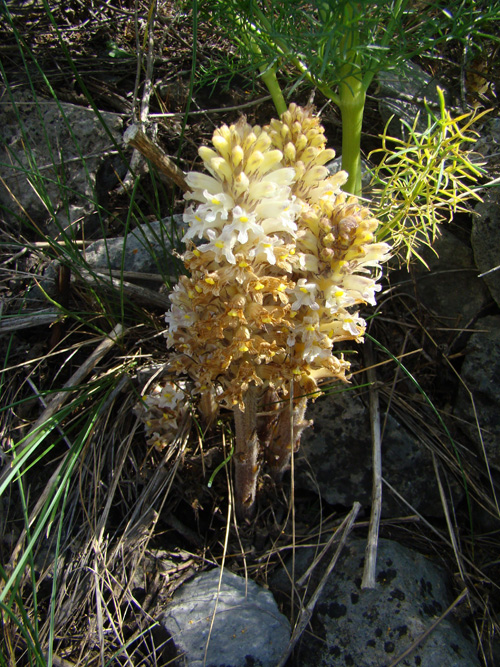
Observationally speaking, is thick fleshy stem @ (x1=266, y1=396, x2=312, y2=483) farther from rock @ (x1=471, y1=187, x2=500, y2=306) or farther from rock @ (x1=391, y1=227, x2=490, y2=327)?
rock @ (x1=471, y1=187, x2=500, y2=306)

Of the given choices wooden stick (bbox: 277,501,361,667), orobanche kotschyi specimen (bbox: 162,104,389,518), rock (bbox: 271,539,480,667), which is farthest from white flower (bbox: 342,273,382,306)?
rock (bbox: 271,539,480,667)

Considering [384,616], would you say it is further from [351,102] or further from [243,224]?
[351,102]

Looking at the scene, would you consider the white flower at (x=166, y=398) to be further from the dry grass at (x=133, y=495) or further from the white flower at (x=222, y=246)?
the white flower at (x=222, y=246)

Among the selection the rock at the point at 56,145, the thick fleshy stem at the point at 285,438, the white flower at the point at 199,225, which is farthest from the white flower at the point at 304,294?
the rock at the point at 56,145

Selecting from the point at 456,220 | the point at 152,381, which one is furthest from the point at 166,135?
the point at 456,220

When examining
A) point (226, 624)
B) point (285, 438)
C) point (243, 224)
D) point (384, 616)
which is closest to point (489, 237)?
point (285, 438)

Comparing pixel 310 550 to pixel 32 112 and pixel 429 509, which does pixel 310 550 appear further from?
pixel 32 112
